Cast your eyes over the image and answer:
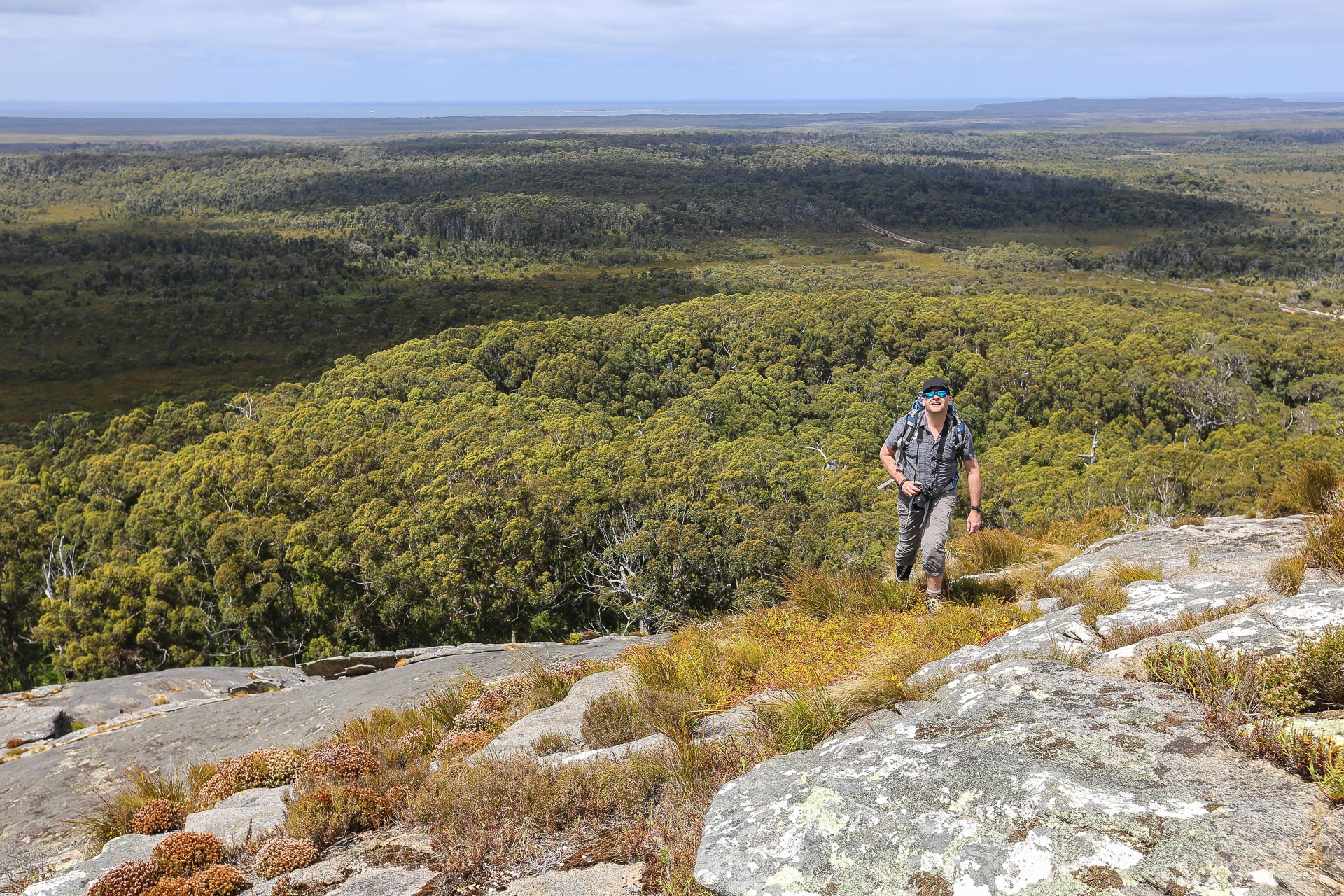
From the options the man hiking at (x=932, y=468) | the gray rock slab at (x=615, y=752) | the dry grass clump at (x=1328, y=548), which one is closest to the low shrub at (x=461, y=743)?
the gray rock slab at (x=615, y=752)

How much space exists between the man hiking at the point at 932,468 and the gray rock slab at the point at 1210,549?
2070mm

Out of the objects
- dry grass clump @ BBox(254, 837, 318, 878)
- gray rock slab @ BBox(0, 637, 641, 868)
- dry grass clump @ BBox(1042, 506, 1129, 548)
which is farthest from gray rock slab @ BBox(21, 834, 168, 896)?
dry grass clump @ BBox(1042, 506, 1129, 548)

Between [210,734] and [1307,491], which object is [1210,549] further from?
[210,734]

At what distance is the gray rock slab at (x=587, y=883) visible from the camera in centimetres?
502

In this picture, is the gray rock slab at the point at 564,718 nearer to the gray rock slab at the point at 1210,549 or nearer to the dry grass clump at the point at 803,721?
the dry grass clump at the point at 803,721

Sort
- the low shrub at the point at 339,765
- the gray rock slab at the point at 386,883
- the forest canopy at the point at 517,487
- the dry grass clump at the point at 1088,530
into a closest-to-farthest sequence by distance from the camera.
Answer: the gray rock slab at the point at 386,883 → the low shrub at the point at 339,765 → the dry grass clump at the point at 1088,530 → the forest canopy at the point at 517,487

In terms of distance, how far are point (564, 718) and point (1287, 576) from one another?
7507 millimetres

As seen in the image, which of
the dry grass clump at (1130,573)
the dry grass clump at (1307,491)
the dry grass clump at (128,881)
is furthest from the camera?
Result: the dry grass clump at (1307,491)

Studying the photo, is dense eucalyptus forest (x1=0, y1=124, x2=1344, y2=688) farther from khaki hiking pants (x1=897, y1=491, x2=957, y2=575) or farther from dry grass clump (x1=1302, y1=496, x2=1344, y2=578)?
dry grass clump (x1=1302, y1=496, x2=1344, y2=578)

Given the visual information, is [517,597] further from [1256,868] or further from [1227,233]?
[1227,233]

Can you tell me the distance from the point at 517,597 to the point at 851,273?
13284 centimetres

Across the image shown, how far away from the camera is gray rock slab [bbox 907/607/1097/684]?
689cm

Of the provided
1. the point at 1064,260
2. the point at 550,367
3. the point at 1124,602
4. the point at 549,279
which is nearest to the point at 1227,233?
the point at 1064,260

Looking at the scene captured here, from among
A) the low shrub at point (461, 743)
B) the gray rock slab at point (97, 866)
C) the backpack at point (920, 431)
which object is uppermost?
the backpack at point (920, 431)
